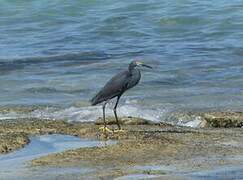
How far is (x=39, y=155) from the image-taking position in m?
8.71

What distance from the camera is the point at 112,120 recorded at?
11.4m

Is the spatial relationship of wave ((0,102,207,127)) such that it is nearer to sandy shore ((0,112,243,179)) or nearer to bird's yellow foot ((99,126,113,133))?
sandy shore ((0,112,243,179))

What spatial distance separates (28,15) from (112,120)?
17790 millimetres

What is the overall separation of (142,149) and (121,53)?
448 inches

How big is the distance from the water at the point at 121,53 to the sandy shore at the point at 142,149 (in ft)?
6.60

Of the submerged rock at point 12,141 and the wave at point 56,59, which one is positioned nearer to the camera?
the submerged rock at point 12,141

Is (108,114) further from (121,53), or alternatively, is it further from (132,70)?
(121,53)

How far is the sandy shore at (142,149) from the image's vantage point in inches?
313

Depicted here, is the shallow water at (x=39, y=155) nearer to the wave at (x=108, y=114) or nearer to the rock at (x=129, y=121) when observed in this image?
the rock at (x=129, y=121)

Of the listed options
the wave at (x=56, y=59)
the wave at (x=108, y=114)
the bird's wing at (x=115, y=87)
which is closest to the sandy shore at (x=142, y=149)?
the bird's wing at (x=115, y=87)

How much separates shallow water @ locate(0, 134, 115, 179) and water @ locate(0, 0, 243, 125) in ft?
9.11

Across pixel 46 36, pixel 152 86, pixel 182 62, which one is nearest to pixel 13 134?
pixel 152 86

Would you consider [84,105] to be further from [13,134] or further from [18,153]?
[18,153]

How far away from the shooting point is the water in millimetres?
14133
